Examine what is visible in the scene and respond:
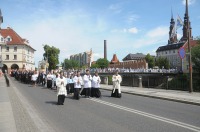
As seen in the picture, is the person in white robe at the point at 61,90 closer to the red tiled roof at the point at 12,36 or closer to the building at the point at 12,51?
the building at the point at 12,51

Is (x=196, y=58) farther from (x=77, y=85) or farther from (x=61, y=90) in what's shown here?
(x=61, y=90)

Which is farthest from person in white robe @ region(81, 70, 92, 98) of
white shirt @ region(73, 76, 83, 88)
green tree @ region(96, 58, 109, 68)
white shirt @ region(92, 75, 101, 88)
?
green tree @ region(96, 58, 109, 68)

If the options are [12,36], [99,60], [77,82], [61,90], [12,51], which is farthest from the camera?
[99,60]

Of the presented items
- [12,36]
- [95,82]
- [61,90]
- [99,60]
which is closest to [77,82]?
[95,82]

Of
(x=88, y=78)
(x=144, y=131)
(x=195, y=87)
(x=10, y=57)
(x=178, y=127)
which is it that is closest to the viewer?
(x=144, y=131)

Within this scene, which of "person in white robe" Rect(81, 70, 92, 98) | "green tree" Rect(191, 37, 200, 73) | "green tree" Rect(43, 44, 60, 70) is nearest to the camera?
"person in white robe" Rect(81, 70, 92, 98)

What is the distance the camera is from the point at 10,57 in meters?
95.8

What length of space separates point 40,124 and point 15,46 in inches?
3592

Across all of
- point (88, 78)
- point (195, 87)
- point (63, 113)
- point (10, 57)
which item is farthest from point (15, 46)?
point (63, 113)

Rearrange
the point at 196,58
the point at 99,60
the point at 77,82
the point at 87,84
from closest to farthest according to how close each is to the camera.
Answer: the point at 77,82
the point at 87,84
the point at 196,58
the point at 99,60

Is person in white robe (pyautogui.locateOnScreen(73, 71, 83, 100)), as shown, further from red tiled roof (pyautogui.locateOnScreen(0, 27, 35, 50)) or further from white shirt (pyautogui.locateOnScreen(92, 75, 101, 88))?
red tiled roof (pyautogui.locateOnScreen(0, 27, 35, 50))

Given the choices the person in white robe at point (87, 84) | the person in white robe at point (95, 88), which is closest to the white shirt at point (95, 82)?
the person in white robe at point (95, 88)

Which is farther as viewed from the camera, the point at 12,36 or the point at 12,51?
the point at 12,36

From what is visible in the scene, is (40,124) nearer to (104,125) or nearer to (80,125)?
(80,125)
